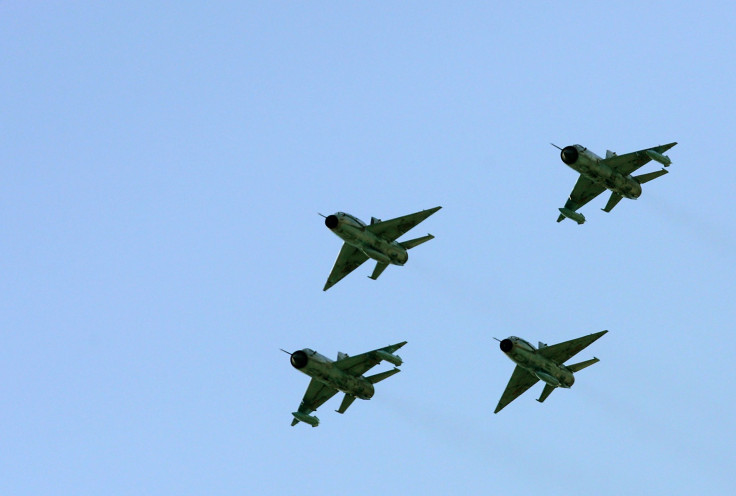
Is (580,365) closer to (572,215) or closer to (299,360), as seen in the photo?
(572,215)

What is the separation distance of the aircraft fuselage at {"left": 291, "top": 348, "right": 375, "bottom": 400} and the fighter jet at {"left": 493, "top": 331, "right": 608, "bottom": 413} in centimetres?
1255

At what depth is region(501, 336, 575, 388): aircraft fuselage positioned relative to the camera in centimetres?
11762

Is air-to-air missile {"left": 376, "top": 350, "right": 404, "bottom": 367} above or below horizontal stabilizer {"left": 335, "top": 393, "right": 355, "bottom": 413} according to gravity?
above

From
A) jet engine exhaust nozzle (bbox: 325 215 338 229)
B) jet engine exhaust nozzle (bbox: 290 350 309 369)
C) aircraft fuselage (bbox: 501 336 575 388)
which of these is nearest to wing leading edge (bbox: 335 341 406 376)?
jet engine exhaust nozzle (bbox: 290 350 309 369)

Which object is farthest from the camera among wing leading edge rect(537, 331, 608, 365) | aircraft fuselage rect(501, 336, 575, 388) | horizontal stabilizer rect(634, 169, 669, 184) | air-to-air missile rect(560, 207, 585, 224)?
air-to-air missile rect(560, 207, 585, 224)

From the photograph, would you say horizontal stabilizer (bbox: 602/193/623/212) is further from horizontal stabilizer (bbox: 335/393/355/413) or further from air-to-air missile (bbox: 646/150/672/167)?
horizontal stabilizer (bbox: 335/393/355/413)

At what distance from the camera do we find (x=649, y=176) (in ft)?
407

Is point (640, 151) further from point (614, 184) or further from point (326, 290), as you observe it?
point (326, 290)

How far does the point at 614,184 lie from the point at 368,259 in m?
22.6

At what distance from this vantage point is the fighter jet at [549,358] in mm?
117812

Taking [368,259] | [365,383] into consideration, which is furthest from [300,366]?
[368,259]

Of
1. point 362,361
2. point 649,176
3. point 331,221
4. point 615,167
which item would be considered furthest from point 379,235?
point 649,176

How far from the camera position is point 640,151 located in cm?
12306

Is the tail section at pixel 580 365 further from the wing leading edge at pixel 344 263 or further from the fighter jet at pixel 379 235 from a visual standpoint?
the wing leading edge at pixel 344 263
